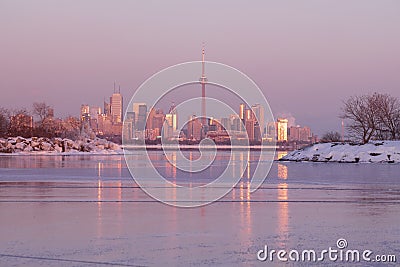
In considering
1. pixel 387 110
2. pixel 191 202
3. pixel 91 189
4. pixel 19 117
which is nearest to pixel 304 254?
pixel 191 202

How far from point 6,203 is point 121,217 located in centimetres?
458

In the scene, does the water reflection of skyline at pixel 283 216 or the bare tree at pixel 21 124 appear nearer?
the water reflection of skyline at pixel 283 216

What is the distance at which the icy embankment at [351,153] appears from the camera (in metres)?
53.7

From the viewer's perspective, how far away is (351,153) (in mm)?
55594

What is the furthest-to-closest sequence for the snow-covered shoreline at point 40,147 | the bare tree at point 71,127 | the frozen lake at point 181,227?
the bare tree at point 71,127 → the snow-covered shoreline at point 40,147 → the frozen lake at point 181,227

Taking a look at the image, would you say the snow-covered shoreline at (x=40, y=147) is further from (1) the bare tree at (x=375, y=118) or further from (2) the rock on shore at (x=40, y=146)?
(1) the bare tree at (x=375, y=118)

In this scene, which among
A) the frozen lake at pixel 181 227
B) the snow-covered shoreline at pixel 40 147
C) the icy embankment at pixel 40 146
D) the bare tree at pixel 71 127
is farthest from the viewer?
the bare tree at pixel 71 127

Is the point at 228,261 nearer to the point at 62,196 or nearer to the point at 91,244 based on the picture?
the point at 91,244

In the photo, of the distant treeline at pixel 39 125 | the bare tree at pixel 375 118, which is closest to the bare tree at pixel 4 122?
the distant treeline at pixel 39 125

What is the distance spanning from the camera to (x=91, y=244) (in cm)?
1028

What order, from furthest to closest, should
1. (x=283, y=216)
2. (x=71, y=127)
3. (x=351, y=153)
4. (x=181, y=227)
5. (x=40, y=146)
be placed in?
(x=71, y=127) → (x=40, y=146) → (x=351, y=153) → (x=283, y=216) → (x=181, y=227)

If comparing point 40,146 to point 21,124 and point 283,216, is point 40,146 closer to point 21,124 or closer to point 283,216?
point 21,124

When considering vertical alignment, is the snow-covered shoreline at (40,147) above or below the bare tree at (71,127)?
below

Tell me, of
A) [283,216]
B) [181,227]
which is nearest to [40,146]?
[283,216]
